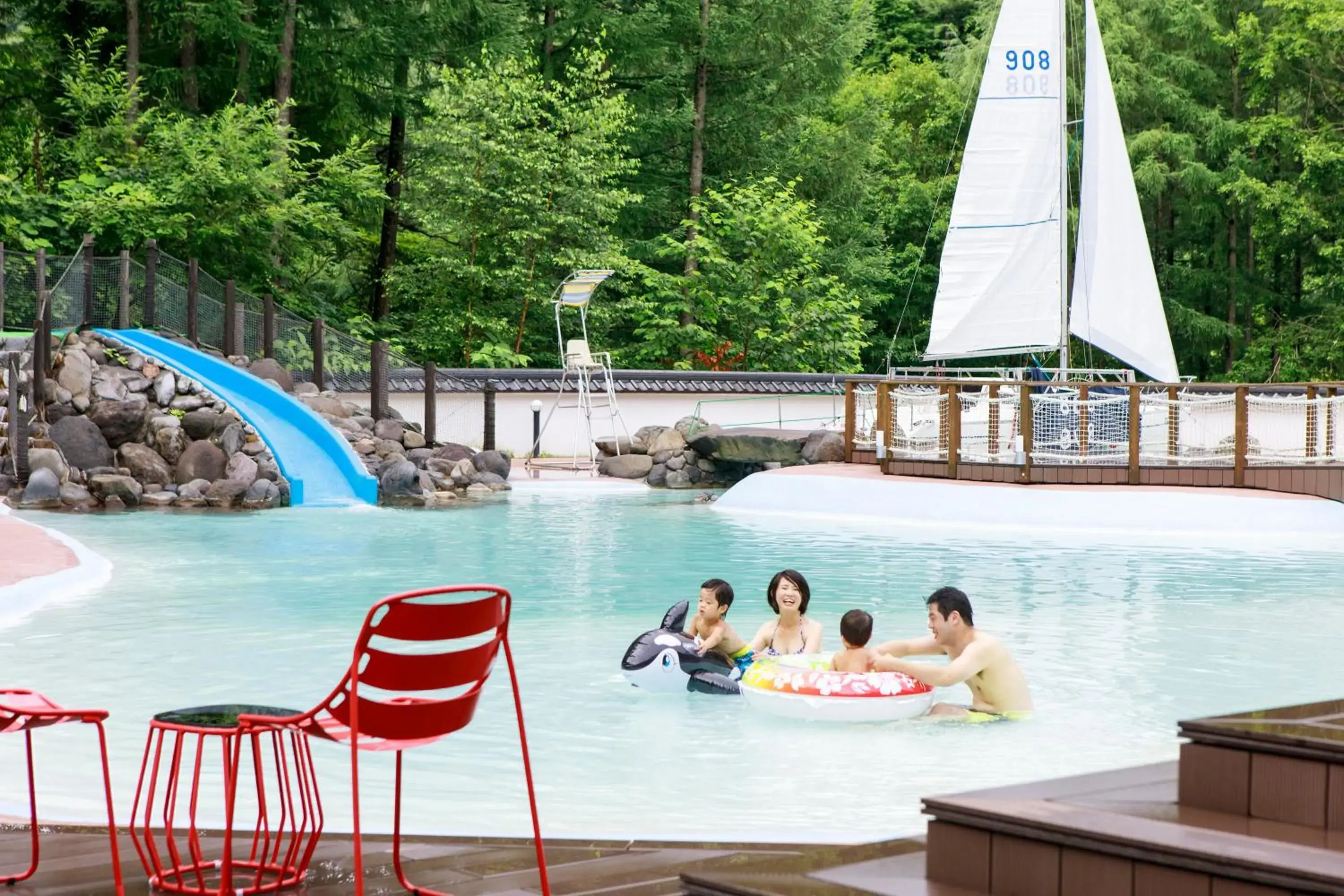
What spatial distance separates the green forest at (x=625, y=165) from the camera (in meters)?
32.4

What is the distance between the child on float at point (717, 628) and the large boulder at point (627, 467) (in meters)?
17.1

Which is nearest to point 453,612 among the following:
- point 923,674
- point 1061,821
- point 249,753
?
point 1061,821

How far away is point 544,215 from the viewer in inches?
1320

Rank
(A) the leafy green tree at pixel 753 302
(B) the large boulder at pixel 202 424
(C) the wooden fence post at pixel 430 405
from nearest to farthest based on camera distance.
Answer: (B) the large boulder at pixel 202 424 → (C) the wooden fence post at pixel 430 405 → (A) the leafy green tree at pixel 753 302

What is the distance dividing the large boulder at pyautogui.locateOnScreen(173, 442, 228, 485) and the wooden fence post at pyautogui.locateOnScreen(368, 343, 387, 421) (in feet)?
12.1

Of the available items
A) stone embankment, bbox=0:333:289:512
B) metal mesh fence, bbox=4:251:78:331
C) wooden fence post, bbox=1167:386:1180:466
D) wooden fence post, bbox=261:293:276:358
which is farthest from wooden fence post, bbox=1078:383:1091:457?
metal mesh fence, bbox=4:251:78:331

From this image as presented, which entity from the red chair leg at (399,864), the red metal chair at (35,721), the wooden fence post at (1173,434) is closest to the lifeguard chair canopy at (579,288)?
the wooden fence post at (1173,434)

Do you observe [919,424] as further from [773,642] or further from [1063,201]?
[773,642]

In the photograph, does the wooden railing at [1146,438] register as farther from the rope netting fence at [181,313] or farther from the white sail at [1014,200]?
the rope netting fence at [181,313]

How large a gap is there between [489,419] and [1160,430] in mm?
11184

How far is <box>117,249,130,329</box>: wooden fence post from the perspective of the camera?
24719mm

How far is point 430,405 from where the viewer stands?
25703mm

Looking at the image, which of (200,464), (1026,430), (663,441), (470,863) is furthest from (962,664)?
(663,441)

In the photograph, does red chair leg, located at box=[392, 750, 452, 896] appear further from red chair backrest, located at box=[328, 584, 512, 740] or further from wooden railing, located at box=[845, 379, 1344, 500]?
wooden railing, located at box=[845, 379, 1344, 500]
